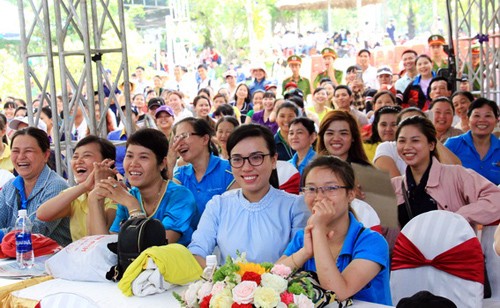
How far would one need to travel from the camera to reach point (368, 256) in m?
2.67

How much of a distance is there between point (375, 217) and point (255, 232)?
24.8 inches

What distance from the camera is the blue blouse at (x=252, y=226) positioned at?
10.5 feet

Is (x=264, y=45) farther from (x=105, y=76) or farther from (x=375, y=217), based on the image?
(x=375, y=217)

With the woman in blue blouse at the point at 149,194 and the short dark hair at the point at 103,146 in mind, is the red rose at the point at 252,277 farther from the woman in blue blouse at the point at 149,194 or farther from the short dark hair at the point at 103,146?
the short dark hair at the point at 103,146

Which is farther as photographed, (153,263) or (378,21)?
(378,21)

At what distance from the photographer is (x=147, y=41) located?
25.2m

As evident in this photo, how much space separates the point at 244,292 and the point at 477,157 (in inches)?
144

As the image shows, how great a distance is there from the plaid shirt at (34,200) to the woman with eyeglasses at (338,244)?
1655 mm

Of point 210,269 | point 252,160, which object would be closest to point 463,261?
point 252,160

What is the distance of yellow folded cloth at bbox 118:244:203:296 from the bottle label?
82cm

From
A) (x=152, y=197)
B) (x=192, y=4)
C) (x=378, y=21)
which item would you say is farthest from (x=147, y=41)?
(x=152, y=197)

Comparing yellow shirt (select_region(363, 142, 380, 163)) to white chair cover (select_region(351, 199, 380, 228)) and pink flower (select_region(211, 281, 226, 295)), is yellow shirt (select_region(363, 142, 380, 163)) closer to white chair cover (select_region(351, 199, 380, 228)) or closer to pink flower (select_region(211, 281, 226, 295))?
white chair cover (select_region(351, 199, 380, 228))

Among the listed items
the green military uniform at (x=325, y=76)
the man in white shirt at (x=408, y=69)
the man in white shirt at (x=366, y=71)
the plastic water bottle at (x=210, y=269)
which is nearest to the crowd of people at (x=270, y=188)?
the plastic water bottle at (x=210, y=269)

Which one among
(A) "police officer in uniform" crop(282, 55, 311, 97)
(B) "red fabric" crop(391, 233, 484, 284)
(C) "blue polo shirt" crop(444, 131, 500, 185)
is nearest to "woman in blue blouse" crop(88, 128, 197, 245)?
(B) "red fabric" crop(391, 233, 484, 284)
